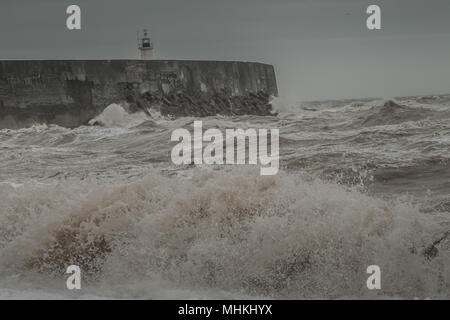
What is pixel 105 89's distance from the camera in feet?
60.7

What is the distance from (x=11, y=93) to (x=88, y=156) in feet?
26.6

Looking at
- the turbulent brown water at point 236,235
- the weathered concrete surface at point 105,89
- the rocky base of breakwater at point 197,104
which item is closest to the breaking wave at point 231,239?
the turbulent brown water at point 236,235

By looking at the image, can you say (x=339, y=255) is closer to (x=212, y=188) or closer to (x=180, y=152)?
(x=212, y=188)

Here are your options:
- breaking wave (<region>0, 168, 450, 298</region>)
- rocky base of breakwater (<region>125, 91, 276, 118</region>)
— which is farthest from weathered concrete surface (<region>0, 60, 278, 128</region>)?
breaking wave (<region>0, 168, 450, 298</region>)

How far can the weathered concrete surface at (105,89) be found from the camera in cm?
1716

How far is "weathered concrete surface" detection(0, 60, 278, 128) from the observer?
56.3ft

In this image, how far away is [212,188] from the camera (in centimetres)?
473

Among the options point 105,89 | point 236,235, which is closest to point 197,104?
point 105,89

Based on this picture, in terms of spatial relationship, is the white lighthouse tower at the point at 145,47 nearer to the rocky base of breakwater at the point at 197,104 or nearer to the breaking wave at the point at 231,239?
the rocky base of breakwater at the point at 197,104

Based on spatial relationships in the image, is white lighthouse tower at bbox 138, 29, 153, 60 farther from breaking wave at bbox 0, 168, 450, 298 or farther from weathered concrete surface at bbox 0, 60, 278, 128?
breaking wave at bbox 0, 168, 450, 298

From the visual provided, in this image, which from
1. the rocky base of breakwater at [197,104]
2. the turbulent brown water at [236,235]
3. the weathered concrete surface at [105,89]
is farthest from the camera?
the rocky base of breakwater at [197,104]

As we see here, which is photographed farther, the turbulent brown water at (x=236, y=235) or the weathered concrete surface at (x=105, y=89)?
the weathered concrete surface at (x=105, y=89)

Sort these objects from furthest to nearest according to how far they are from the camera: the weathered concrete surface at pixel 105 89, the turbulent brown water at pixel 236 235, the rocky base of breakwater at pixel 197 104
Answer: the rocky base of breakwater at pixel 197 104 → the weathered concrete surface at pixel 105 89 → the turbulent brown water at pixel 236 235
